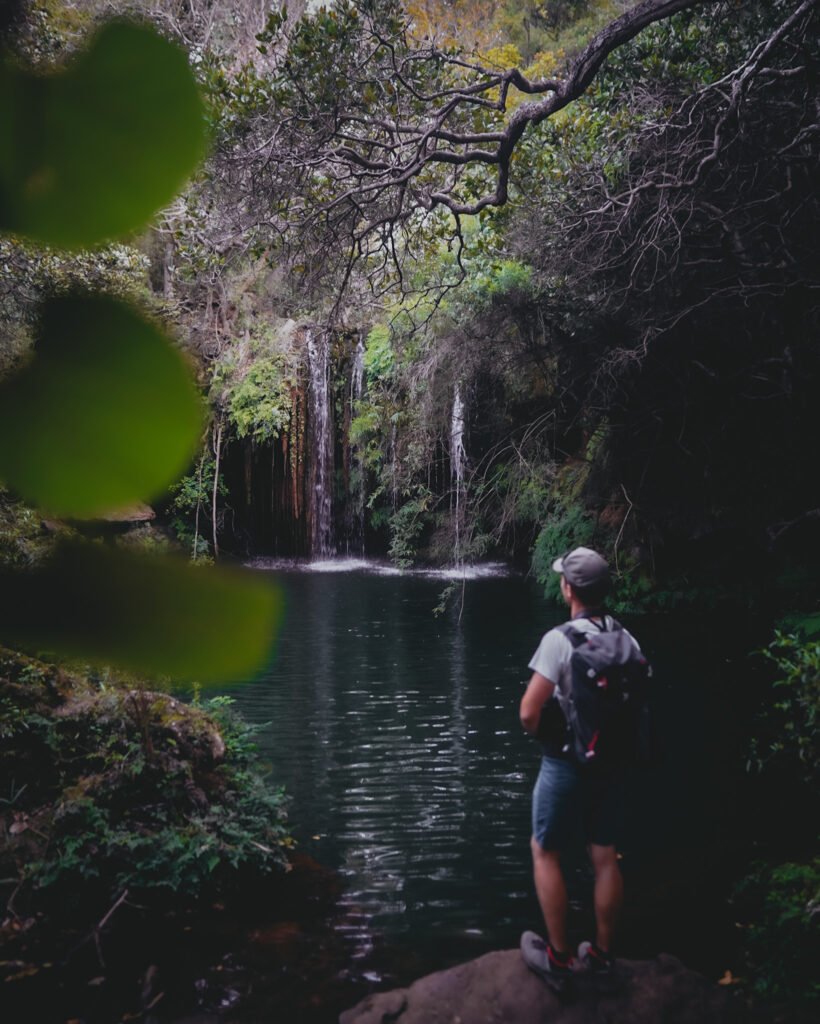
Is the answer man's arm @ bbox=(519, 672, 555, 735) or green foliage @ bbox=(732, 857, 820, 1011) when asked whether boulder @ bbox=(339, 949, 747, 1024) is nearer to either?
green foliage @ bbox=(732, 857, 820, 1011)

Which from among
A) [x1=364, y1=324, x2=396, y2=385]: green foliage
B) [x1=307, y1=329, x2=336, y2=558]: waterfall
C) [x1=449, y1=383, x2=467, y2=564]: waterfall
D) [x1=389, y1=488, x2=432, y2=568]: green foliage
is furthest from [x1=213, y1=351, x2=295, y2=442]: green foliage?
[x1=449, y1=383, x2=467, y2=564]: waterfall

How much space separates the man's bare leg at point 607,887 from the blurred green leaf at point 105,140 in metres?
3.04

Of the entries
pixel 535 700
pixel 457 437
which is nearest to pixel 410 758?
pixel 535 700

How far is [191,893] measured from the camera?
11.5 feet

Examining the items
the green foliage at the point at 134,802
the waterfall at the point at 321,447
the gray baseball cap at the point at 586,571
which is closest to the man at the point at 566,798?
the gray baseball cap at the point at 586,571

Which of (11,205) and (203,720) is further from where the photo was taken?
(203,720)

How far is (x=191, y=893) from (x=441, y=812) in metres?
1.77

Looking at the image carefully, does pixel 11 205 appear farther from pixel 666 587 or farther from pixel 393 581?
pixel 393 581

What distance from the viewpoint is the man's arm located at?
2.66 meters

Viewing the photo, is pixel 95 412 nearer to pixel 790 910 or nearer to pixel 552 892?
pixel 552 892

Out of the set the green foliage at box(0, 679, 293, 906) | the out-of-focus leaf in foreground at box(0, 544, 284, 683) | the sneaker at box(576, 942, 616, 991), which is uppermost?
the out-of-focus leaf in foreground at box(0, 544, 284, 683)

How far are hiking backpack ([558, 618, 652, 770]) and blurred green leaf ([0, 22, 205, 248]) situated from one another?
103 inches

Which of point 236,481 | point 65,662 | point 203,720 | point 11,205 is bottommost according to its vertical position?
point 203,720

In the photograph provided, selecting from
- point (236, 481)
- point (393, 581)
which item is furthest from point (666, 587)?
point (236, 481)
